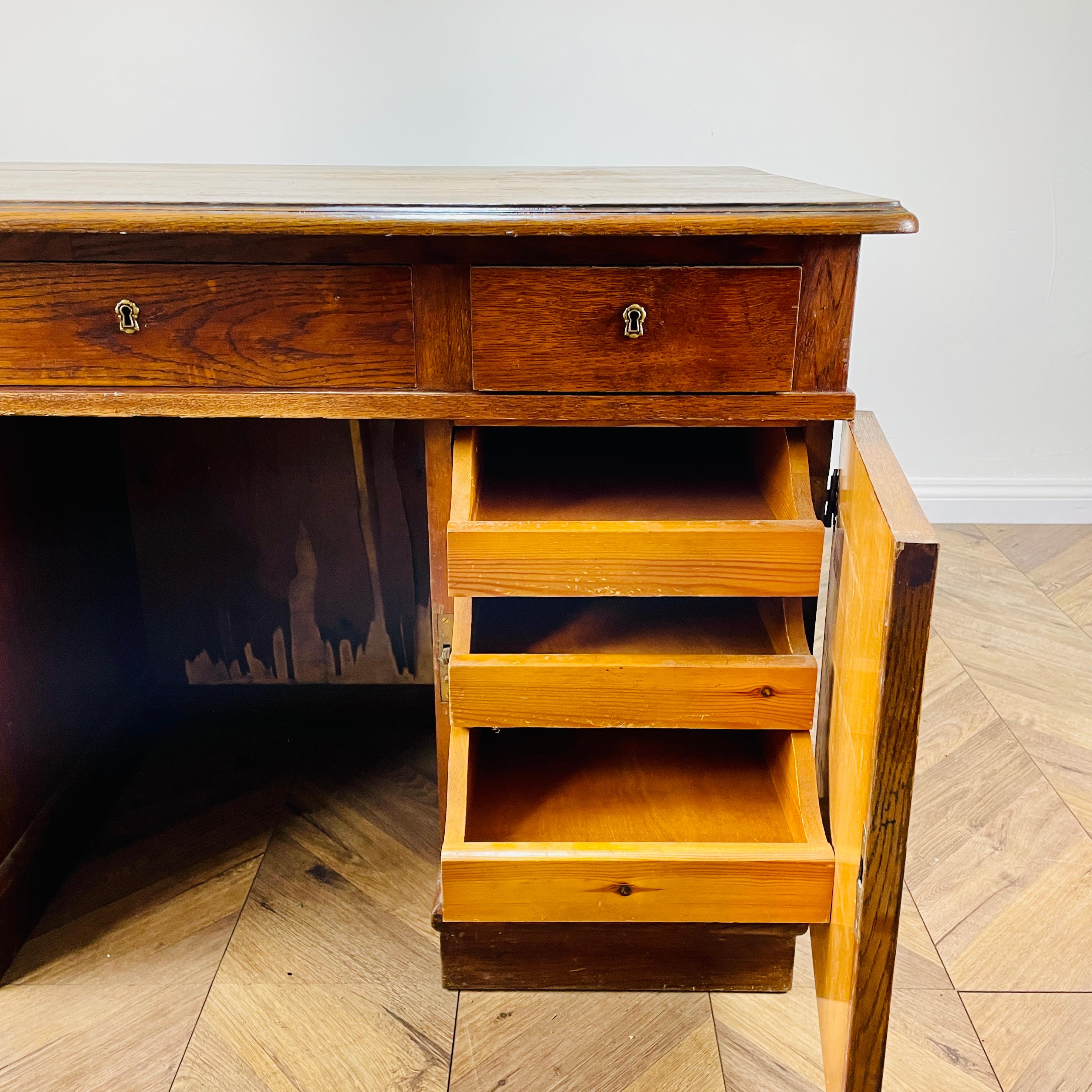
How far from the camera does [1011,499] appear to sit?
7.32 feet

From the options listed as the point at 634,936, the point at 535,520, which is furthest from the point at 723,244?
the point at 634,936

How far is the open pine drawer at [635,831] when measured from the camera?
821 millimetres

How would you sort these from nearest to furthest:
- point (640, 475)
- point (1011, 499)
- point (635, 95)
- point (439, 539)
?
point (439, 539) → point (640, 475) → point (635, 95) → point (1011, 499)

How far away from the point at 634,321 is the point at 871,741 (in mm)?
375

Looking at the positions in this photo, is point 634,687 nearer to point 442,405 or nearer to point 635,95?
point 442,405

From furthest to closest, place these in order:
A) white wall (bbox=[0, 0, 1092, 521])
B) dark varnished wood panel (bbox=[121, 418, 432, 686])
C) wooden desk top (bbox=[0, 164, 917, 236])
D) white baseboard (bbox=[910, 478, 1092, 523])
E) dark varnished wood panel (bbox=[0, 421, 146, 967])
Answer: white baseboard (bbox=[910, 478, 1092, 523]) → white wall (bbox=[0, 0, 1092, 521]) → dark varnished wood panel (bbox=[121, 418, 432, 686]) → dark varnished wood panel (bbox=[0, 421, 146, 967]) → wooden desk top (bbox=[0, 164, 917, 236])

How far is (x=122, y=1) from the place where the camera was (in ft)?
6.02

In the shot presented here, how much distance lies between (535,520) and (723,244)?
28 cm

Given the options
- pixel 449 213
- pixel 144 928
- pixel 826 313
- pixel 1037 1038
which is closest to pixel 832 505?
pixel 826 313

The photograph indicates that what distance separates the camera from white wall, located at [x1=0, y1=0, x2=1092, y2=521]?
186 cm

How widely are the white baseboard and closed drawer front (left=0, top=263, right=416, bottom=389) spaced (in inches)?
65.4

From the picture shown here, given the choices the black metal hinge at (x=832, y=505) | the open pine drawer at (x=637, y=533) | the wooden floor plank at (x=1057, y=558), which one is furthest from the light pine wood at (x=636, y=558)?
the wooden floor plank at (x=1057, y=558)

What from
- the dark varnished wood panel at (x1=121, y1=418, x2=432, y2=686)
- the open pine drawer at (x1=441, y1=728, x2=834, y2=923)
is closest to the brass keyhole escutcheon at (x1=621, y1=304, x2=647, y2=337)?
the open pine drawer at (x1=441, y1=728, x2=834, y2=923)

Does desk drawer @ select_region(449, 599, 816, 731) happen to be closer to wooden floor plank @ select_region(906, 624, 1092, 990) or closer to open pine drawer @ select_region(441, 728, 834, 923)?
open pine drawer @ select_region(441, 728, 834, 923)
